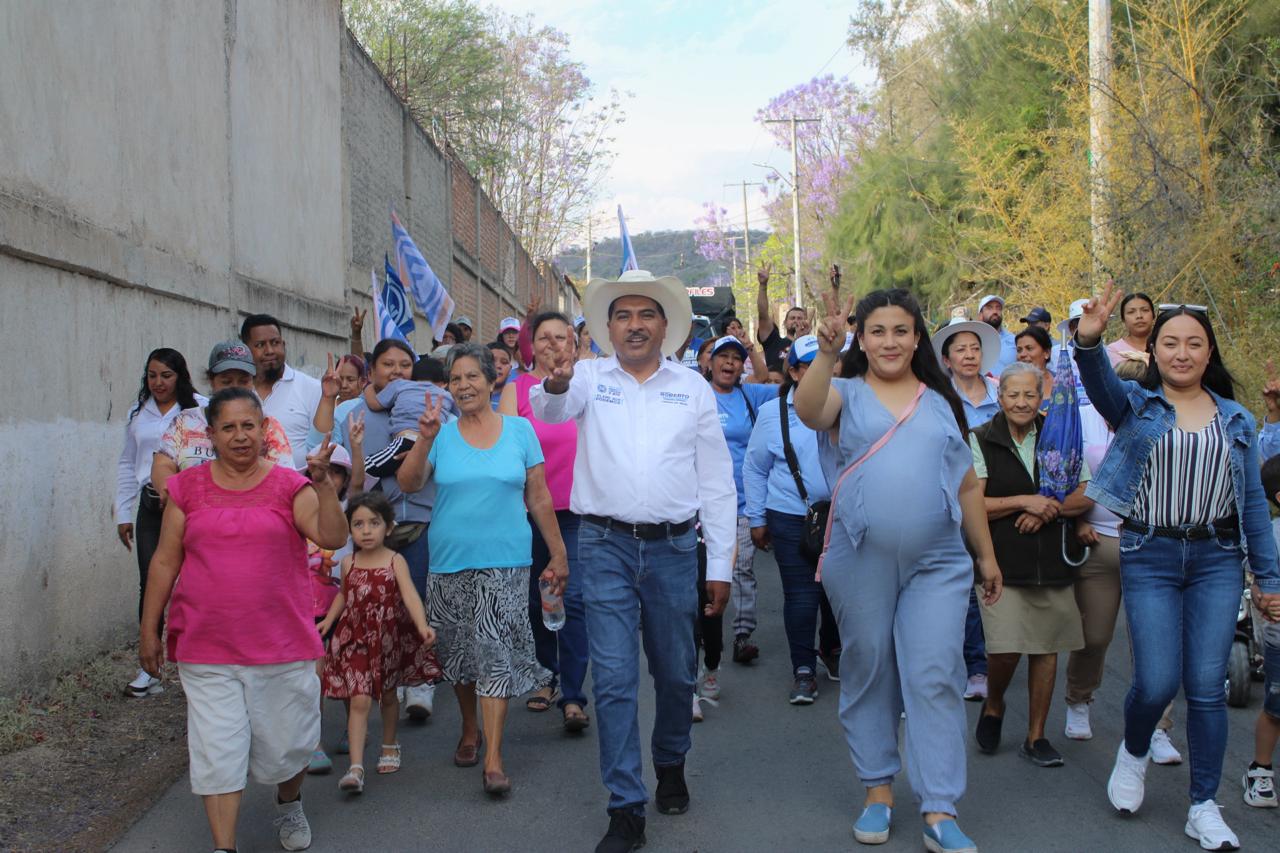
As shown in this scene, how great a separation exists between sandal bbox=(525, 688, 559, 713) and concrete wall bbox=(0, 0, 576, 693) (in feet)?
8.72

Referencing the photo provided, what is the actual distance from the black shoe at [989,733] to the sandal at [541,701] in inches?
95.7

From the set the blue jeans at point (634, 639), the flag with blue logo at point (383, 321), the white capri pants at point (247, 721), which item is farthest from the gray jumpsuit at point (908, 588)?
the flag with blue logo at point (383, 321)

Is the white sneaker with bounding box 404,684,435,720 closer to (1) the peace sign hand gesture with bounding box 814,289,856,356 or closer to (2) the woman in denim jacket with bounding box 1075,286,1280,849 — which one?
(1) the peace sign hand gesture with bounding box 814,289,856,356

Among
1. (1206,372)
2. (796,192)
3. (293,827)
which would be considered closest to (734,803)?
(293,827)

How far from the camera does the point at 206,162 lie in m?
10.6

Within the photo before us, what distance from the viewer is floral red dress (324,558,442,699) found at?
6156mm

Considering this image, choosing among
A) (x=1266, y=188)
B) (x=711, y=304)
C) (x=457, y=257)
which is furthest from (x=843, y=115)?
(x=1266, y=188)

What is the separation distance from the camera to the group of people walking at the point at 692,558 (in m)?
4.99

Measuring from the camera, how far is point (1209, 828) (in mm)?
4984

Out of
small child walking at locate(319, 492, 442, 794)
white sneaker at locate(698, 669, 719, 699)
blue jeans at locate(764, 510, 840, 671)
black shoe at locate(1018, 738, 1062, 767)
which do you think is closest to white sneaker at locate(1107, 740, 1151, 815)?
black shoe at locate(1018, 738, 1062, 767)

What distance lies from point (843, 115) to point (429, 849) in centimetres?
4567

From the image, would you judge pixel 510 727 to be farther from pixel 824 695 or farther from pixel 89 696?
pixel 89 696

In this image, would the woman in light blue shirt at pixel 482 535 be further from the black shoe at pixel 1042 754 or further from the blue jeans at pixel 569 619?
the black shoe at pixel 1042 754

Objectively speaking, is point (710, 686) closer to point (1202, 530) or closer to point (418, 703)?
point (418, 703)
